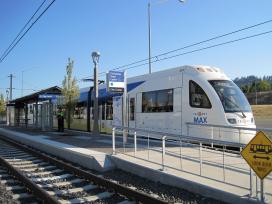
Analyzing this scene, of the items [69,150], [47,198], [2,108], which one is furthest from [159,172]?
[2,108]

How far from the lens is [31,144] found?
22234mm

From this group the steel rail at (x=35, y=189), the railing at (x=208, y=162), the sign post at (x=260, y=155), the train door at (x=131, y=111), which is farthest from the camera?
the train door at (x=131, y=111)

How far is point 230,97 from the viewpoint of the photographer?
17656 millimetres

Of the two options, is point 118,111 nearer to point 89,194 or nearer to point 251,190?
point 89,194

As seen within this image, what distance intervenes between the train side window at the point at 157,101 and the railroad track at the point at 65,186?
674cm

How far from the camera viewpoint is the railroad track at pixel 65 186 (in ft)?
29.9

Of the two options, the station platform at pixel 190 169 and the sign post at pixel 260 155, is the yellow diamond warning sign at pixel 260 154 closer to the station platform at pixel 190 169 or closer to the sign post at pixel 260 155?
the sign post at pixel 260 155

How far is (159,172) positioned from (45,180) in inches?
129

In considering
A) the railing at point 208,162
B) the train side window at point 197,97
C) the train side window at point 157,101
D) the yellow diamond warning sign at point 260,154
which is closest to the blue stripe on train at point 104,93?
the train side window at point 157,101

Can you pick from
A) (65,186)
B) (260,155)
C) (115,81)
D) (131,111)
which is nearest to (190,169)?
(65,186)

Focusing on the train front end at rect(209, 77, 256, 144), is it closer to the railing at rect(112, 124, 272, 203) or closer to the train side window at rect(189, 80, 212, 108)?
the train side window at rect(189, 80, 212, 108)

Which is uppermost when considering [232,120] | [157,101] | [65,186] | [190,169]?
[157,101]

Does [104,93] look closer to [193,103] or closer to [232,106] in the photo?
[193,103]

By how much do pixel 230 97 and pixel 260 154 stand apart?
10106mm
